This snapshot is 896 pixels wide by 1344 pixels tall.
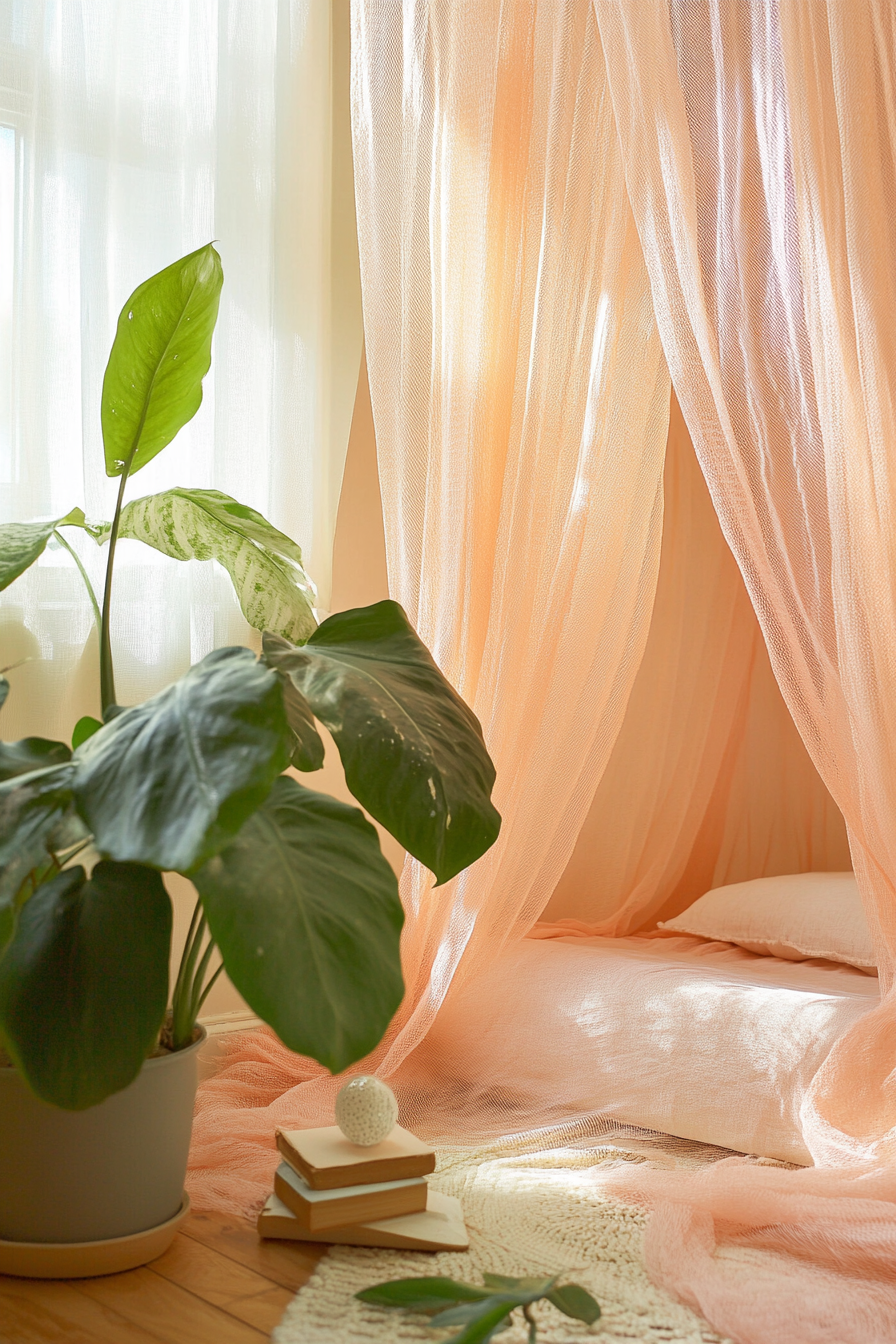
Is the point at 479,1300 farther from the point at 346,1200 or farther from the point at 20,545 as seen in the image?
the point at 20,545

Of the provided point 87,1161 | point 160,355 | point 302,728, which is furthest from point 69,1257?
point 160,355

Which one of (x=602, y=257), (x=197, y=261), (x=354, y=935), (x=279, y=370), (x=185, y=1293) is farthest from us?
(x=279, y=370)

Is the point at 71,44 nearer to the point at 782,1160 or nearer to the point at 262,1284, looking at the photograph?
the point at 262,1284

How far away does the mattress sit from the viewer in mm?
1807

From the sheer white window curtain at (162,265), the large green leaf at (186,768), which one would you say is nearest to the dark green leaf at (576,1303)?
the large green leaf at (186,768)

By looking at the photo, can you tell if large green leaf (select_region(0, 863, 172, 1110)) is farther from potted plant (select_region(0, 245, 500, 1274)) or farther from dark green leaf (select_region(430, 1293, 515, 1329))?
dark green leaf (select_region(430, 1293, 515, 1329))

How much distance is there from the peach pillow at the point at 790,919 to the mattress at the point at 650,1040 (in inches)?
2.0

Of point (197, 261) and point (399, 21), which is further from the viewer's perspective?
point (399, 21)

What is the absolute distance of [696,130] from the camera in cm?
185

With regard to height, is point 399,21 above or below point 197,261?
above

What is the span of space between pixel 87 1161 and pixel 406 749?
0.59m

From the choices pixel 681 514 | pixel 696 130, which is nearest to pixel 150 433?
pixel 696 130

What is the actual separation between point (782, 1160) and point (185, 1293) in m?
0.86

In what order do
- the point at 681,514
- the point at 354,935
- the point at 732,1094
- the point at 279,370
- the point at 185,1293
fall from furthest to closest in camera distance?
the point at 681,514 → the point at 279,370 → the point at 732,1094 → the point at 185,1293 → the point at 354,935
